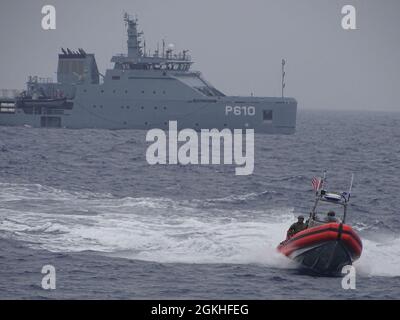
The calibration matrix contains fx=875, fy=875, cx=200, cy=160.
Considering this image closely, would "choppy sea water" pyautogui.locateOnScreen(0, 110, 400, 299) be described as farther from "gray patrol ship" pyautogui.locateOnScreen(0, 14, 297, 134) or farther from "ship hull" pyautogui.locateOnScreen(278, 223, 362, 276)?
"gray patrol ship" pyautogui.locateOnScreen(0, 14, 297, 134)

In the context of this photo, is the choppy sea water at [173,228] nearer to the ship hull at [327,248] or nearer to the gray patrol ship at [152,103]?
the ship hull at [327,248]

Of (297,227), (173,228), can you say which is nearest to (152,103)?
(173,228)

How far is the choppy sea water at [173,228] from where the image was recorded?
74.9 feet

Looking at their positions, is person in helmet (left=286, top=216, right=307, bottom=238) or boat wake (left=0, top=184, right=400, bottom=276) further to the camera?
boat wake (left=0, top=184, right=400, bottom=276)

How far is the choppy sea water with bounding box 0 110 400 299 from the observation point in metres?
22.8

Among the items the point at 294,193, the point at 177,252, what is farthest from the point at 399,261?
the point at 294,193

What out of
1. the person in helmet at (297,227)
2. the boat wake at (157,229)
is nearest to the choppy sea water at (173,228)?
the boat wake at (157,229)

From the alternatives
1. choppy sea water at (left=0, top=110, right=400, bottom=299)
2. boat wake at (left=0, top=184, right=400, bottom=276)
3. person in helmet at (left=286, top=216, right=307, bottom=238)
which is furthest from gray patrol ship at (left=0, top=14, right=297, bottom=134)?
person in helmet at (left=286, top=216, right=307, bottom=238)

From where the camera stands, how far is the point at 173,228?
3036cm

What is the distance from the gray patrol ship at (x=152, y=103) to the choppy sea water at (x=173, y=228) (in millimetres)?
24642

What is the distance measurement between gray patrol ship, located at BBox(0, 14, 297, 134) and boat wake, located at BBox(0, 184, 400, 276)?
44.2 m

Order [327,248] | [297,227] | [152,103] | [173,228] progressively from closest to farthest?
1. [327,248]
2. [297,227]
3. [173,228]
4. [152,103]

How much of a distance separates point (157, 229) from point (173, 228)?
61 cm

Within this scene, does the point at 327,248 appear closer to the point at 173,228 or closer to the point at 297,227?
the point at 297,227
